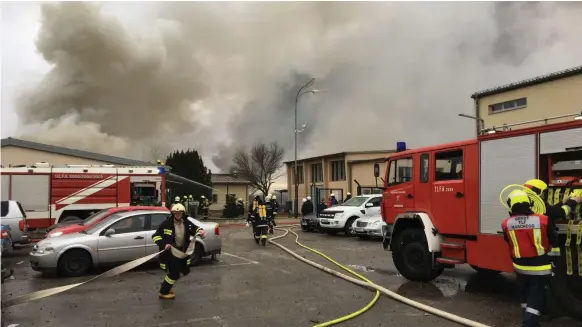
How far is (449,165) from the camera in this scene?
7.82 meters

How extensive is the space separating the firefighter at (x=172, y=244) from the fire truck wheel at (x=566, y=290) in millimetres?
5088

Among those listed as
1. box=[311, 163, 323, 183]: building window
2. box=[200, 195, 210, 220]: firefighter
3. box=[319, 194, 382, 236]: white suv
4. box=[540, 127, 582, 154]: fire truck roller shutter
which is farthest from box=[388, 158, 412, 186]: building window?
box=[311, 163, 323, 183]: building window

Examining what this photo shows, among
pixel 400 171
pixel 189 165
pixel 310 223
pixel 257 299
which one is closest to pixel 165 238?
pixel 257 299

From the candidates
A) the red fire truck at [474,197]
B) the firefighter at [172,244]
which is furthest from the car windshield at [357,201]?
the firefighter at [172,244]

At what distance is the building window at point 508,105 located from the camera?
27859 mm

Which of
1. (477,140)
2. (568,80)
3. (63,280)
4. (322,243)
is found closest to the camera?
(477,140)

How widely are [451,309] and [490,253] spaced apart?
1143mm

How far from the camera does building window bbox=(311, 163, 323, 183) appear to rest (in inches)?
1765

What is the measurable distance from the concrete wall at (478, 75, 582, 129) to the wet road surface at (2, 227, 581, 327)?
775 inches

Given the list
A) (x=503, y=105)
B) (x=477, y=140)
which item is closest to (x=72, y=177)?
(x=477, y=140)

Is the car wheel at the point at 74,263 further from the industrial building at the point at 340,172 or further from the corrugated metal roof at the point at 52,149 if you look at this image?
the industrial building at the point at 340,172

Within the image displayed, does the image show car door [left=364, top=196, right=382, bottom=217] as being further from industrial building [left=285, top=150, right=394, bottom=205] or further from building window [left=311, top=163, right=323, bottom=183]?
building window [left=311, top=163, right=323, bottom=183]

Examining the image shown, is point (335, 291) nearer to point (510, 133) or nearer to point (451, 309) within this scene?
point (451, 309)

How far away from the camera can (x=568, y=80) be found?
82.0 ft
